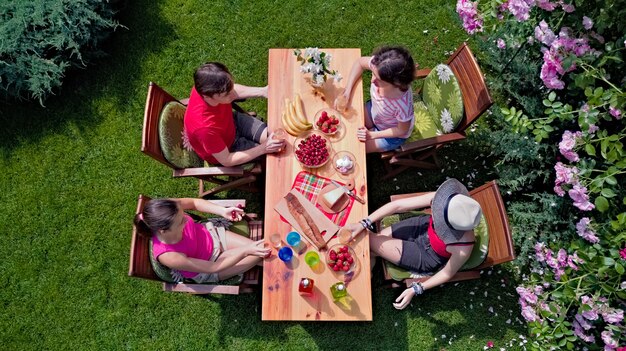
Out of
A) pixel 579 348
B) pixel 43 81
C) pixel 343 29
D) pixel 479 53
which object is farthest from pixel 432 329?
pixel 43 81

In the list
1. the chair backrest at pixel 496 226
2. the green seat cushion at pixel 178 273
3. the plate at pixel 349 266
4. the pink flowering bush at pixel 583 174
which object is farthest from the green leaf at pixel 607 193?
the green seat cushion at pixel 178 273

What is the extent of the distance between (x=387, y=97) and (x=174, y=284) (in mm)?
2405

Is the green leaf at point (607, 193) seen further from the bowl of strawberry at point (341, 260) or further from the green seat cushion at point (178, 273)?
the green seat cushion at point (178, 273)

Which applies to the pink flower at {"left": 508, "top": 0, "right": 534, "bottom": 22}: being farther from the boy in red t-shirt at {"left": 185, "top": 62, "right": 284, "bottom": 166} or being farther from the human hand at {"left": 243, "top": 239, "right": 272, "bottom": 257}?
the human hand at {"left": 243, "top": 239, "right": 272, "bottom": 257}

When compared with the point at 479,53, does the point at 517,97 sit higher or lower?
lower

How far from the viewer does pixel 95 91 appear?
5590mm

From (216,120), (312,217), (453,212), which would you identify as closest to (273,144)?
(216,120)

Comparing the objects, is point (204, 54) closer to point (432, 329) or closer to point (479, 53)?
point (479, 53)

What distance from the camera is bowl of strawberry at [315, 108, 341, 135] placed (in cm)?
396

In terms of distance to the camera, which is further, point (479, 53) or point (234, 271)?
point (479, 53)

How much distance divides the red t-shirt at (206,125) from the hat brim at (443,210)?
1860 millimetres

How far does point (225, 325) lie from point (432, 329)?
2098mm

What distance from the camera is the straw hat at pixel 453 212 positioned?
335 centimetres

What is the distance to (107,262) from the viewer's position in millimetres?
4957
